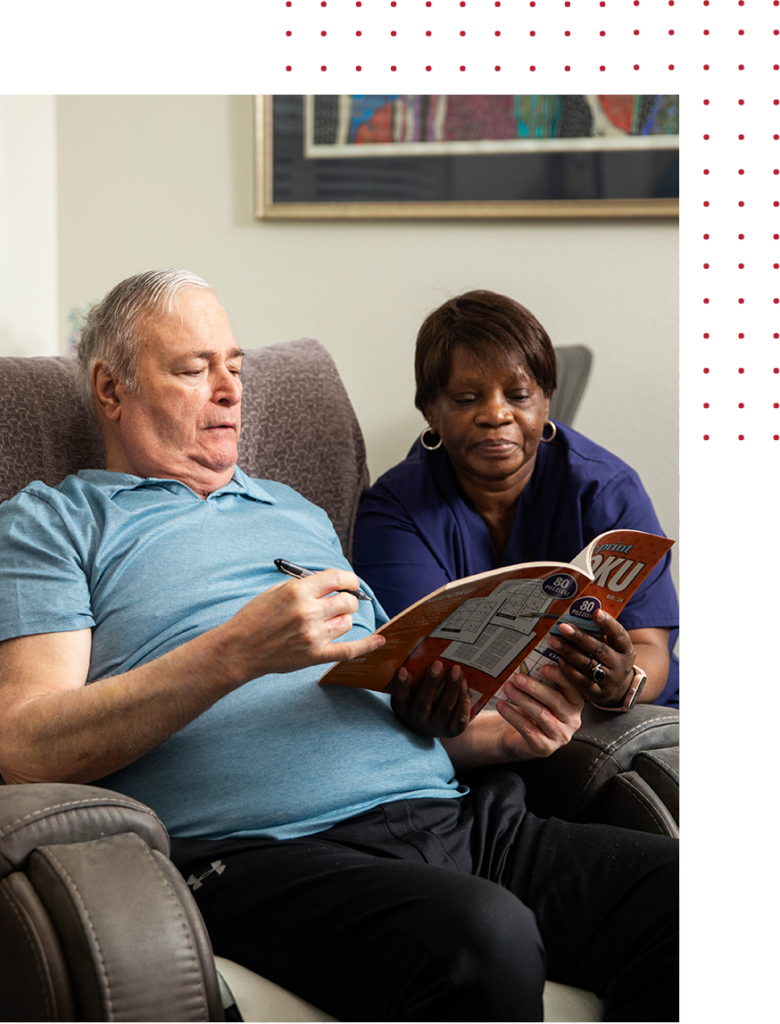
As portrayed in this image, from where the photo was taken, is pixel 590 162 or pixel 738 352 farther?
pixel 590 162

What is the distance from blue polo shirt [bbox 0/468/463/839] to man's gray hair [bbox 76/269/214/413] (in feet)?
0.53

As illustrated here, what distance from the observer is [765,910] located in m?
0.39

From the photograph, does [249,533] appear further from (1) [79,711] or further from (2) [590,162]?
(2) [590,162]

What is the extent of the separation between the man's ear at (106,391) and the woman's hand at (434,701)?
55 cm

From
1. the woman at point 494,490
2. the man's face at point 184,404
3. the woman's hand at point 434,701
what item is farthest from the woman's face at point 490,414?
the woman's hand at point 434,701

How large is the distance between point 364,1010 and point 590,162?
192 centimetres

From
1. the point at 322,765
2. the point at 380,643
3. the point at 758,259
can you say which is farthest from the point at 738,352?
the point at 322,765

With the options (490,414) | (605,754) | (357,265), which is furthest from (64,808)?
(357,265)

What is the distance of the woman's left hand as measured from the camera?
1070 millimetres

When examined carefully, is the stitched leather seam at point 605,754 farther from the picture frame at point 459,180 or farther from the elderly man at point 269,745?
the picture frame at point 459,180

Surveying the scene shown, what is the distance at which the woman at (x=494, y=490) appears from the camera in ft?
4.64

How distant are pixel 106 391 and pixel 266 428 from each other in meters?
0.36

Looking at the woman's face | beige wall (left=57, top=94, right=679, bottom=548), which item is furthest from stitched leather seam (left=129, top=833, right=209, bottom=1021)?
beige wall (left=57, top=94, right=679, bottom=548)

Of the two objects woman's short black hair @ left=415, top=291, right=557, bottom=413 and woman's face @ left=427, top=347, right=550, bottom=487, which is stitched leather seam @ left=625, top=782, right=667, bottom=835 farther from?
woman's short black hair @ left=415, top=291, right=557, bottom=413
